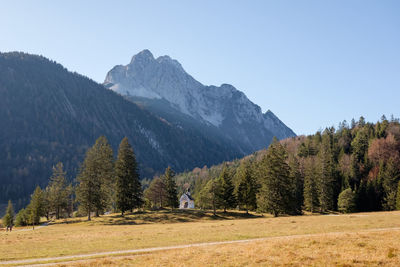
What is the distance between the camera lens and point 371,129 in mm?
138000

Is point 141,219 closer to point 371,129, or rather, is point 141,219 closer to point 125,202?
point 125,202

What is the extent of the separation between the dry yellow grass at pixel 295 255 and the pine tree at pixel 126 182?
51.0 meters

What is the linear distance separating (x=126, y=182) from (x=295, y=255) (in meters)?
56.7

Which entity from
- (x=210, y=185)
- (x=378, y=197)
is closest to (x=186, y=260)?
(x=210, y=185)

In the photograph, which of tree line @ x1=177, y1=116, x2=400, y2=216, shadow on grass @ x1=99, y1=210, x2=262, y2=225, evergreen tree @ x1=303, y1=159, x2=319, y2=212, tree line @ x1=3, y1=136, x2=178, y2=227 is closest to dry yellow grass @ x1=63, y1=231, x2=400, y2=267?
shadow on grass @ x1=99, y1=210, x2=262, y2=225

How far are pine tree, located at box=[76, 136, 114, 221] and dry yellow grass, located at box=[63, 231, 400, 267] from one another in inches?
2052

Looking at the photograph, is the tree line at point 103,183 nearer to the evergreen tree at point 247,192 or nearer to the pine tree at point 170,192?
the pine tree at point 170,192

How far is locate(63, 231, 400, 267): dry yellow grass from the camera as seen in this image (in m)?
16.1

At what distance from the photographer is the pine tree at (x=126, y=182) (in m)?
68.4

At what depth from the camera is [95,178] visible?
69875mm

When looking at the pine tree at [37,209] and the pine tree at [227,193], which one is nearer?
the pine tree at [37,209]

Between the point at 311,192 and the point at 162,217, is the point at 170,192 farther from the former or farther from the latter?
the point at 311,192

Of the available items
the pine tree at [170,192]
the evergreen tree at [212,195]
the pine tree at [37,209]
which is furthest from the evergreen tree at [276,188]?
the pine tree at [37,209]

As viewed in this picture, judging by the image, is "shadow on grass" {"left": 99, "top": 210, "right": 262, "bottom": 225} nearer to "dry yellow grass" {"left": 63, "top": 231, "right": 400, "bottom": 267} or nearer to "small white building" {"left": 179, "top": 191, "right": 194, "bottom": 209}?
"dry yellow grass" {"left": 63, "top": 231, "right": 400, "bottom": 267}
